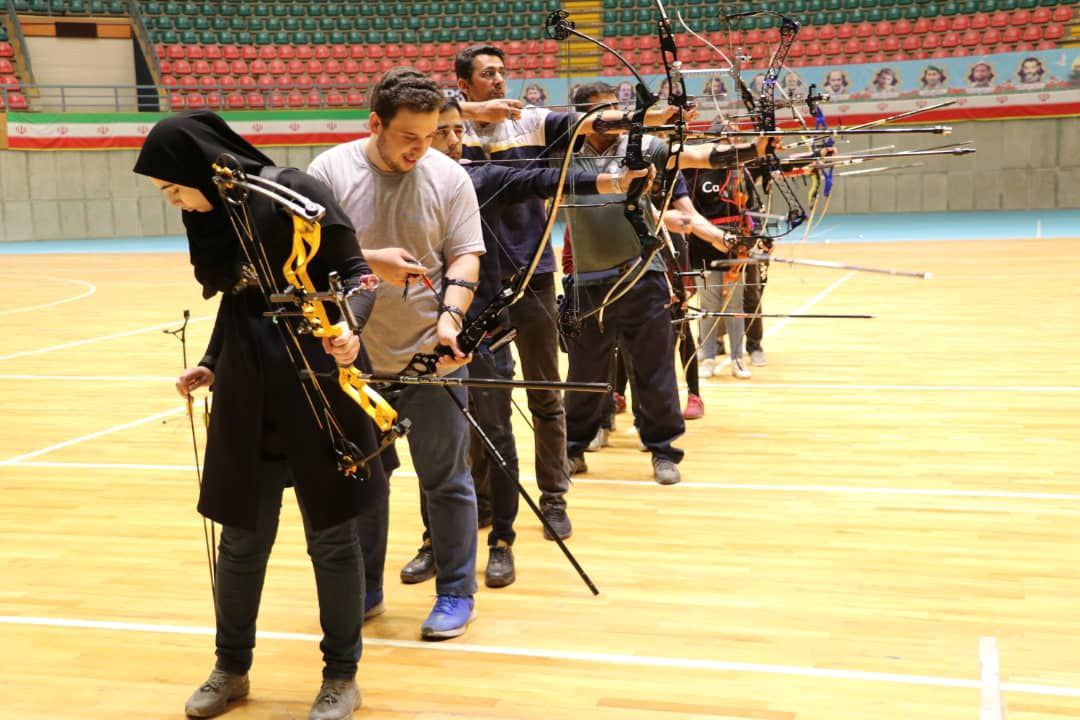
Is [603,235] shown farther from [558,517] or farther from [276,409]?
[276,409]

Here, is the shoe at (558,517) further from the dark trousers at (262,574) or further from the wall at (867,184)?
the wall at (867,184)

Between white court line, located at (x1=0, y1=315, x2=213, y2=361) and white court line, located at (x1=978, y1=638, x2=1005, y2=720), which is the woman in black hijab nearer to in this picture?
white court line, located at (x1=978, y1=638, x2=1005, y2=720)

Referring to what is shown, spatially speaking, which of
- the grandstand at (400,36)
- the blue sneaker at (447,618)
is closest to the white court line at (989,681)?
the blue sneaker at (447,618)

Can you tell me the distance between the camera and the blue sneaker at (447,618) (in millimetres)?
2789

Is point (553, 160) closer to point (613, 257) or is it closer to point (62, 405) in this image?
point (613, 257)

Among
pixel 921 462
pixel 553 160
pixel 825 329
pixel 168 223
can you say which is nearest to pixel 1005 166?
pixel 825 329

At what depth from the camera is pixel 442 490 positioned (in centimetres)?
278

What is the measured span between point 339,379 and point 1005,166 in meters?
17.4

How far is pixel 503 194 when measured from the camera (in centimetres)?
301

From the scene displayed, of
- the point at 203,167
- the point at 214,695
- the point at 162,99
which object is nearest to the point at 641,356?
the point at 214,695

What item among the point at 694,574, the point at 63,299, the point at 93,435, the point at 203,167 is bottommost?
the point at 63,299

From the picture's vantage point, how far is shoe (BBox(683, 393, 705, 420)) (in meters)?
5.35

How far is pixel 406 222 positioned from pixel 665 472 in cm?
190

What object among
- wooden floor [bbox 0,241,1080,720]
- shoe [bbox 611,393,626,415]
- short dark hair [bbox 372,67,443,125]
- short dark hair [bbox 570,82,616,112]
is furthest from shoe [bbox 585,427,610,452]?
short dark hair [bbox 372,67,443,125]
